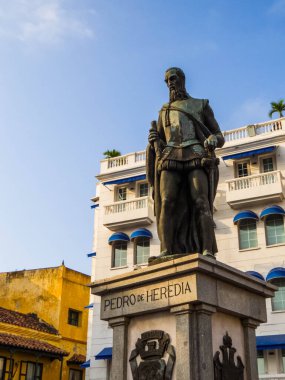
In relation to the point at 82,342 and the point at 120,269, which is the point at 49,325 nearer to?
the point at 82,342

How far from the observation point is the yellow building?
2919cm

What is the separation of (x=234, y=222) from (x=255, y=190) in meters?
1.87

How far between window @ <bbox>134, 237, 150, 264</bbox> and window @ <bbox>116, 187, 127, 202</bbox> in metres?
2.94

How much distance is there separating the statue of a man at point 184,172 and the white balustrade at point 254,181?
17651 mm

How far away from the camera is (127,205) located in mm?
28438

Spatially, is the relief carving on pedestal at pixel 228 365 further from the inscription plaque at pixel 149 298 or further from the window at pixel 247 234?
the window at pixel 247 234

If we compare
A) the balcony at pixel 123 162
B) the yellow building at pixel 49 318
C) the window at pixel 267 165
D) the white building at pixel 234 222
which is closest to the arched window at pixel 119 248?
the white building at pixel 234 222

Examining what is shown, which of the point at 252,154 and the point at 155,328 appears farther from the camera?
the point at 252,154

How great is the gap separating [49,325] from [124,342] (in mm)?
27771

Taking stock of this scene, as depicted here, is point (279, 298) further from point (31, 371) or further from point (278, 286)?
point (31, 371)

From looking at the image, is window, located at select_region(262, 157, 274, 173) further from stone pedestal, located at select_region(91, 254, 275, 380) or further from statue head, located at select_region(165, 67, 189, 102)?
stone pedestal, located at select_region(91, 254, 275, 380)

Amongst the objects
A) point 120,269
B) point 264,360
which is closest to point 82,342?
point 120,269

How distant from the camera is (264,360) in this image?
2277cm

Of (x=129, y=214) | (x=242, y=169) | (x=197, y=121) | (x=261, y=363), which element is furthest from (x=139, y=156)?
(x=197, y=121)
